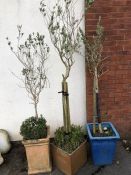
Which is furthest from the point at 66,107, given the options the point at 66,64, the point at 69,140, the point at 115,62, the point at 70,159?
the point at 115,62

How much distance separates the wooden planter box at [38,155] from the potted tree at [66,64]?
149 mm

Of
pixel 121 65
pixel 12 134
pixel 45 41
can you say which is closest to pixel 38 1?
pixel 45 41

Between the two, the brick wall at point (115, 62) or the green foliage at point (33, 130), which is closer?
the green foliage at point (33, 130)

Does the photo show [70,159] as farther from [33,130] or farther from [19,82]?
[19,82]

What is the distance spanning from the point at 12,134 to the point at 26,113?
1.49 ft

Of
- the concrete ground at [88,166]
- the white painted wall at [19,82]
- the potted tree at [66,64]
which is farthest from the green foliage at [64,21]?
the concrete ground at [88,166]

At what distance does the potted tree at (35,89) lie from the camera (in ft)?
11.7

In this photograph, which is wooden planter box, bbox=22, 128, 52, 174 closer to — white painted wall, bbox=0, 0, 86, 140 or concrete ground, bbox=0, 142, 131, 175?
concrete ground, bbox=0, 142, 131, 175

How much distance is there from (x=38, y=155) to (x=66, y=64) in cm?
132

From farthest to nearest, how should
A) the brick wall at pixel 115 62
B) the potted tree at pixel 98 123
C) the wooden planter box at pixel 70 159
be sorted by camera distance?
1. the brick wall at pixel 115 62
2. the potted tree at pixel 98 123
3. the wooden planter box at pixel 70 159

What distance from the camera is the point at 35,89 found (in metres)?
3.80

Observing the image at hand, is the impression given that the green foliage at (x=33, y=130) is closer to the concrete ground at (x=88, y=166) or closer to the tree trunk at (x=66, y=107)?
the tree trunk at (x=66, y=107)

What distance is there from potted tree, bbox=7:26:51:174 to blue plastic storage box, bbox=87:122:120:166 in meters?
0.63

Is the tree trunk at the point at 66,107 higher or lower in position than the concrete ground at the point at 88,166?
higher
